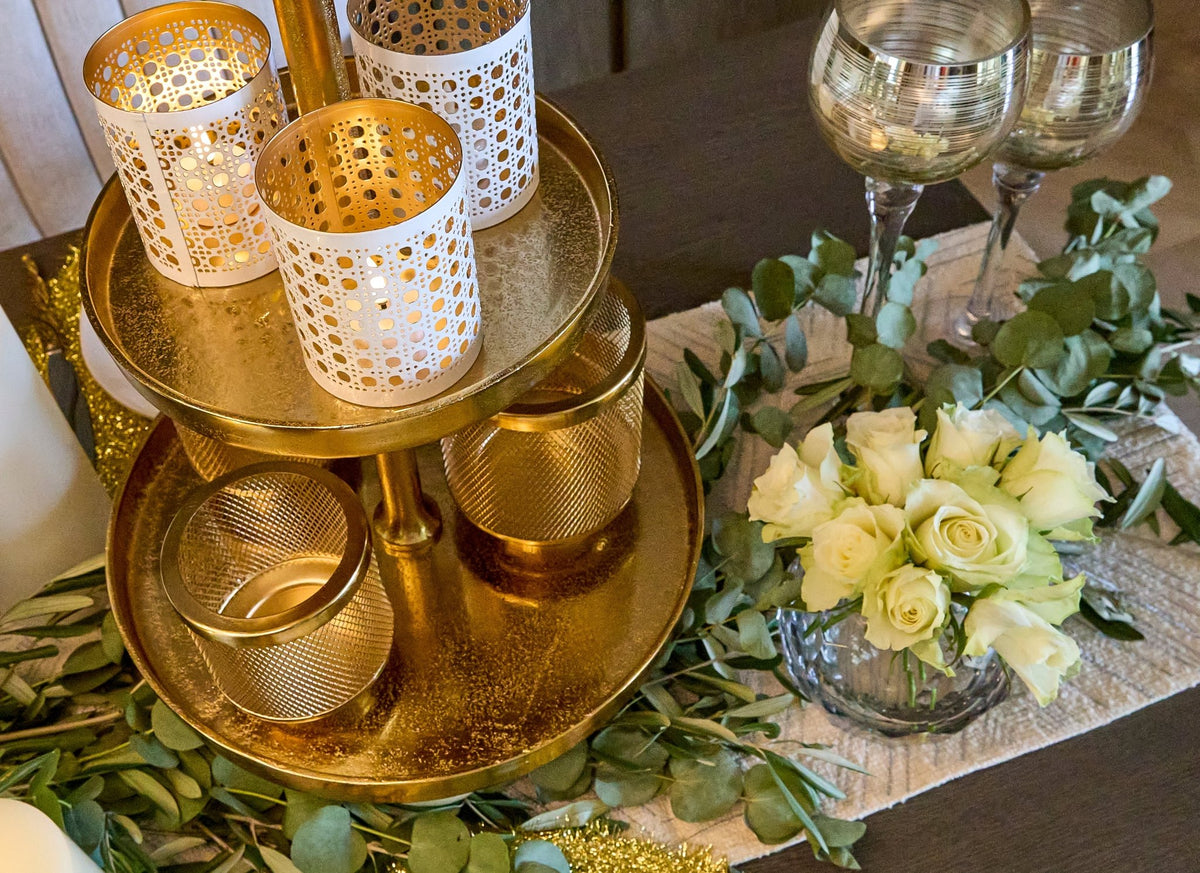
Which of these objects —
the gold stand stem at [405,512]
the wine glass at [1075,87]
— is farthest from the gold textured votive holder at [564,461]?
the wine glass at [1075,87]

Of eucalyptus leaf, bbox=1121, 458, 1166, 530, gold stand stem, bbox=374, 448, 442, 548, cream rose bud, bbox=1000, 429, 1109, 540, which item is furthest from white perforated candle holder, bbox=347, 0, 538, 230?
eucalyptus leaf, bbox=1121, 458, 1166, 530

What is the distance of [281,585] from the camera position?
1.70ft

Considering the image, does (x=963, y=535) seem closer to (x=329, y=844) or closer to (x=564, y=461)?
(x=564, y=461)

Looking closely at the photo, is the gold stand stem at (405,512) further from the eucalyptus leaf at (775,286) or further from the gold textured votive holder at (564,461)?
the eucalyptus leaf at (775,286)

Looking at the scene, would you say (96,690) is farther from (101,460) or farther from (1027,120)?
(1027,120)

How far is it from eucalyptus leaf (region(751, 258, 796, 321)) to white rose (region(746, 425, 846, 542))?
0.18 m

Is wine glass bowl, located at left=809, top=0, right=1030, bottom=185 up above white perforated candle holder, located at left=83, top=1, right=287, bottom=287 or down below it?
below

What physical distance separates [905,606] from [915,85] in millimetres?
231

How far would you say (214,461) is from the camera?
0.56 metres

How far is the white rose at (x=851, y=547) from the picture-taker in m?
0.43

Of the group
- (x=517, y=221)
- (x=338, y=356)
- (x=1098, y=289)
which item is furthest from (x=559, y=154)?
(x=1098, y=289)

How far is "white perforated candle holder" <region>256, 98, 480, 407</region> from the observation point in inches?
14.0

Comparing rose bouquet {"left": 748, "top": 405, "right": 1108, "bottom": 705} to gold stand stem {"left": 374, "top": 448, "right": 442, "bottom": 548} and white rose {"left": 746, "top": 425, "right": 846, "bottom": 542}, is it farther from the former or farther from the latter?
gold stand stem {"left": 374, "top": 448, "right": 442, "bottom": 548}

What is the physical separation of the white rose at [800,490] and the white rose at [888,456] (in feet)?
0.04
